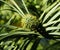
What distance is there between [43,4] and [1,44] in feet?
2.44

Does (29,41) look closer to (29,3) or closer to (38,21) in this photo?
(38,21)

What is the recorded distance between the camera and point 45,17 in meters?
2.33

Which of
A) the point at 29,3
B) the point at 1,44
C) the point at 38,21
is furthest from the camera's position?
the point at 29,3

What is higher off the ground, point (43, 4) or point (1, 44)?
point (43, 4)

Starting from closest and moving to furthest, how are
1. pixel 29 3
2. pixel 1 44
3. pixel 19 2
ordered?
pixel 1 44 < pixel 19 2 < pixel 29 3

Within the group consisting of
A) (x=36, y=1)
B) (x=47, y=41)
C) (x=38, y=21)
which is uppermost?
(x=36, y=1)

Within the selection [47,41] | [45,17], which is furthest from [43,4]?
[47,41]

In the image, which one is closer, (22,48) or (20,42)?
(22,48)

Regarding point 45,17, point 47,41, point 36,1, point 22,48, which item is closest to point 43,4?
point 36,1

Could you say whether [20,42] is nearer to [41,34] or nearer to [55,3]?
[41,34]

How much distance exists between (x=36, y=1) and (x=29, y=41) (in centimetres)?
61

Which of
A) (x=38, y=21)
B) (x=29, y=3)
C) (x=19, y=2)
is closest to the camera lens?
(x=38, y=21)

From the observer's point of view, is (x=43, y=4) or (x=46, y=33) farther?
(x=43, y=4)

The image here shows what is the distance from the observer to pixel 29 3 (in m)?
2.69
